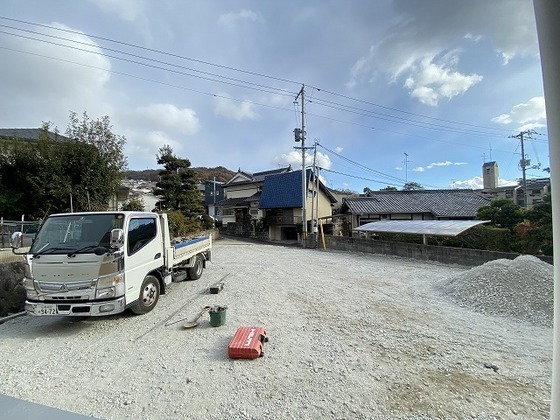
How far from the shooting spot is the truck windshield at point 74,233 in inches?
163

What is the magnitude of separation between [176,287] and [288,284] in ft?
9.76

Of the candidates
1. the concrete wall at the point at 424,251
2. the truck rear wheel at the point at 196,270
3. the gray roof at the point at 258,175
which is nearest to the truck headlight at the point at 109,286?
the truck rear wheel at the point at 196,270

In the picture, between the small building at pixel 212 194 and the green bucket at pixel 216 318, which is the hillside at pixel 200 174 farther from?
the green bucket at pixel 216 318

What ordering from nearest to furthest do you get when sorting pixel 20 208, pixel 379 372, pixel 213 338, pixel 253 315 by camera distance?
pixel 379 372 → pixel 213 338 → pixel 253 315 → pixel 20 208

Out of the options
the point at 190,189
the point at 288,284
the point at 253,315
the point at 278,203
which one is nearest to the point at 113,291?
the point at 253,315

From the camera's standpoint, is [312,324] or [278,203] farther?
[278,203]

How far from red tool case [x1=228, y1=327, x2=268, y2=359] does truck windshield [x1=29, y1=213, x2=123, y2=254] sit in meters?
2.57

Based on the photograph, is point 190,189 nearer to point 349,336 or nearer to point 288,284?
point 288,284

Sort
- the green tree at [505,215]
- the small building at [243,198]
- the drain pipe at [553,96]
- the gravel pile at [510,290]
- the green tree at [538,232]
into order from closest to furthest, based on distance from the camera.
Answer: the drain pipe at [553,96]
the gravel pile at [510,290]
the green tree at [538,232]
the green tree at [505,215]
the small building at [243,198]

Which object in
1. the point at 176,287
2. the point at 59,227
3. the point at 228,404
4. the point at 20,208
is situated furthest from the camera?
the point at 20,208

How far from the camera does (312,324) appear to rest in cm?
441

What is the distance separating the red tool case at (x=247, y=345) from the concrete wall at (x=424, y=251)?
9194mm

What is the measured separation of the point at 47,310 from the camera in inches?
154

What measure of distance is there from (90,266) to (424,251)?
1151 centimetres
